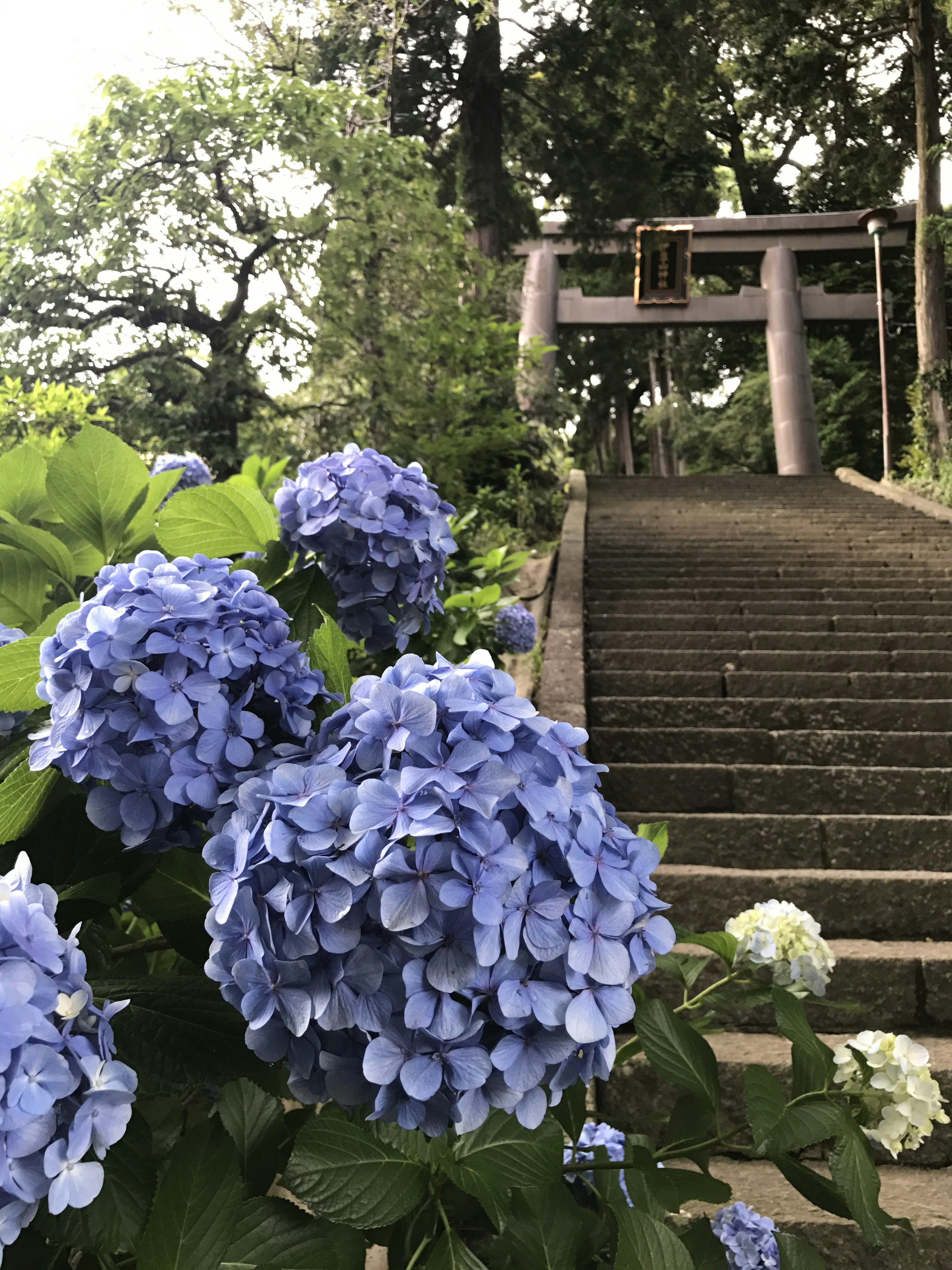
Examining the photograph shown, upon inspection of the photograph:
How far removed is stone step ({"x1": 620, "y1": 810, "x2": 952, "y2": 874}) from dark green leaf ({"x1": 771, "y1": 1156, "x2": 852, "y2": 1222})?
2.23m

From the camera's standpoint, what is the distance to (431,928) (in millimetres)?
515

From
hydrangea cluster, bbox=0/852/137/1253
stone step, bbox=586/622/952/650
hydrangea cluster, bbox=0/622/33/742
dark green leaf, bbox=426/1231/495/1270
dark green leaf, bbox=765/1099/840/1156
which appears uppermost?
hydrangea cluster, bbox=0/622/33/742

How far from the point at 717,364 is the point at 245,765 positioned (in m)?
24.3

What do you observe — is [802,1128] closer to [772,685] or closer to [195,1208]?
[195,1208]

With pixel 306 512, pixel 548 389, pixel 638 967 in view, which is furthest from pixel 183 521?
pixel 548 389

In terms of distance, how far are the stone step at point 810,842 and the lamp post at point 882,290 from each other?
10.4 m

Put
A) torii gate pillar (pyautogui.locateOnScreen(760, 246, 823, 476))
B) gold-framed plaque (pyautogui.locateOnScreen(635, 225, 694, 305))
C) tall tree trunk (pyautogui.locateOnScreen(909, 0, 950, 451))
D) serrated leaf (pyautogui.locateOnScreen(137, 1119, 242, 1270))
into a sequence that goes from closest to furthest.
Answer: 1. serrated leaf (pyautogui.locateOnScreen(137, 1119, 242, 1270))
2. tall tree trunk (pyautogui.locateOnScreen(909, 0, 950, 451))
3. gold-framed plaque (pyautogui.locateOnScreen(635, 225, 694, 305))
4. torii gate pillar (pyautogui.locateOnScreen(760, 246, 823, 476))

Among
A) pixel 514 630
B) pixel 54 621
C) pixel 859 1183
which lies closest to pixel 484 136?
pixel 514 630

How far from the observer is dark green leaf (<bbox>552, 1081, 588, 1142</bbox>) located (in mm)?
764

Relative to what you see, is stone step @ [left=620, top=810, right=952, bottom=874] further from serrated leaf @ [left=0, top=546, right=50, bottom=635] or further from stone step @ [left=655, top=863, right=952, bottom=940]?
serrated leaf @ [left=0, top=546, right=50, bottom=635]

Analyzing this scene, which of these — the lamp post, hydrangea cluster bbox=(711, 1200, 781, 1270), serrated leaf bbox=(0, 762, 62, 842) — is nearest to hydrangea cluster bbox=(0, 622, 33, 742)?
serrated leaf bbox=(0, 762, 62, 842)

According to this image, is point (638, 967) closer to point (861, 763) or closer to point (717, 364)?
point (861, 763)

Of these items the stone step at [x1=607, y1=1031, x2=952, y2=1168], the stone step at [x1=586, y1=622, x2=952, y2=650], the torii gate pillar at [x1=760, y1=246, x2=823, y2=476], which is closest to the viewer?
the stone step at [x1=607, y1=1031, x2=952, y2=1168]

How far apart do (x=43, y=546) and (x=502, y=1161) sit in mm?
667
